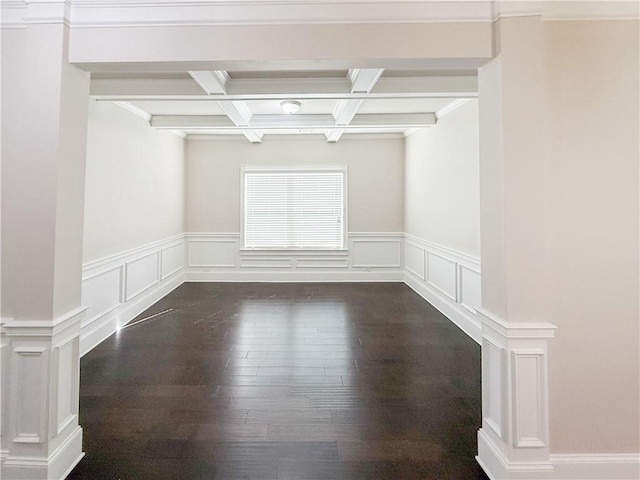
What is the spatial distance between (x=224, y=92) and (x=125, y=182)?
175cm

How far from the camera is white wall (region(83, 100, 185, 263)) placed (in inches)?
137

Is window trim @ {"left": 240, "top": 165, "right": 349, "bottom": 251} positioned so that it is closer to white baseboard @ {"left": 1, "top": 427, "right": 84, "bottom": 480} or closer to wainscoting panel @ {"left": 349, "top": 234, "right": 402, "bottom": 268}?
wainscoting panel @ {"left": 349, "top": 234, "right": 402, "bottom": 268}

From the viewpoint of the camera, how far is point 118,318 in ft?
12.9

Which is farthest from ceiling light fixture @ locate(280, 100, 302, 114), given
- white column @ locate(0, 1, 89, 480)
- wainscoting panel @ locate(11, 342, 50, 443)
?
wainscoting panel @ locate(11, 342, 50, 443)

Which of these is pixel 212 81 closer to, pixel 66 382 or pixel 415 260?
pixel 66 382

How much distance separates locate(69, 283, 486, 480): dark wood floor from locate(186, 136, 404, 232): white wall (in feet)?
8.26

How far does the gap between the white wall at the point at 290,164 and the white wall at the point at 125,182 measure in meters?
0.57

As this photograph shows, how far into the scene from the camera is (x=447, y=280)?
4375mm

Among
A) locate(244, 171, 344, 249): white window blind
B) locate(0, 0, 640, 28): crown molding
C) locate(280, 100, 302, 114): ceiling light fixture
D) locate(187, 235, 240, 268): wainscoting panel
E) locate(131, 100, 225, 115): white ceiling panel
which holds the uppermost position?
locate(131, 100, 225, 115): white ceiling panel

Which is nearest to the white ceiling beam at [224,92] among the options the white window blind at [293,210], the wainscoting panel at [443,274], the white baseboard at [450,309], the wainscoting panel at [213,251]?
the white window blind at [293,210]

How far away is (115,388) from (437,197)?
4103mm

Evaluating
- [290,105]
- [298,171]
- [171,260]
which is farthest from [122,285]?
[298,171]

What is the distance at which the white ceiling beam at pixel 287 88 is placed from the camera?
3178mm

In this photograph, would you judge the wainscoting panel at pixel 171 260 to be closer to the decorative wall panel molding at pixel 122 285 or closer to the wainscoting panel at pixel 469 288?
the decorative wall panel molding at pixel 122 285
